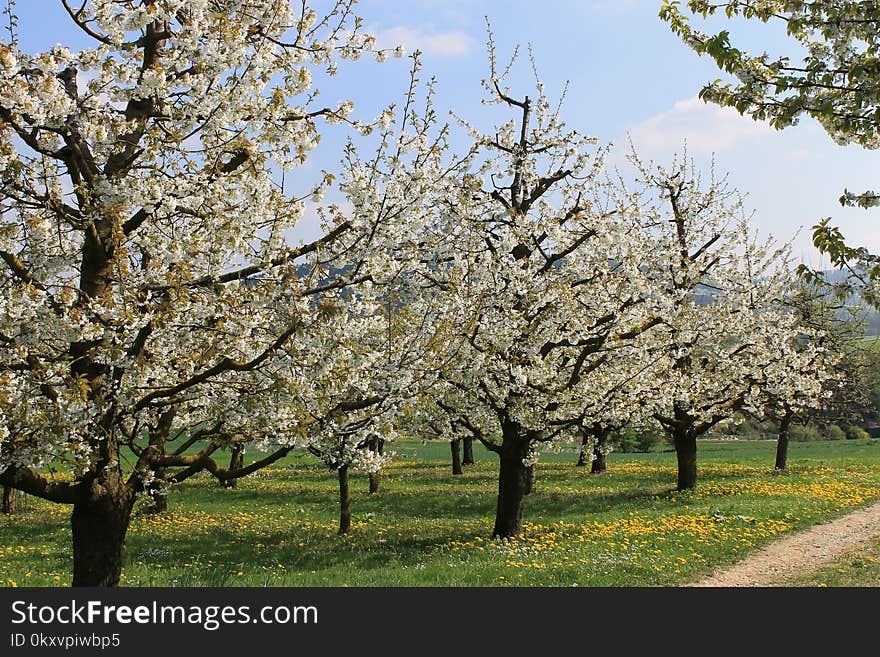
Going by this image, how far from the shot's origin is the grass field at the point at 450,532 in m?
12.7

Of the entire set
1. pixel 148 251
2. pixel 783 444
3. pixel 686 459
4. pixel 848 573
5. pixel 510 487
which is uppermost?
pixel 148 251

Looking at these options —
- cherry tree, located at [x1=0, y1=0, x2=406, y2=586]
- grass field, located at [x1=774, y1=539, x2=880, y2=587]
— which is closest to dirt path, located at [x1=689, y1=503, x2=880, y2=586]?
grass field, located at [x1=774, y1=539, x2=880, y2=587]

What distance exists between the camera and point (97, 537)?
8.35 metres

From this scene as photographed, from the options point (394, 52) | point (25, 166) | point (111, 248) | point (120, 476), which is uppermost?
point (394, 52)

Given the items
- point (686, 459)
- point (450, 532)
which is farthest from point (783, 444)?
point (450, 532)

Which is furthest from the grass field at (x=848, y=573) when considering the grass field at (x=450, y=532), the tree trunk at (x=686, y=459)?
the tree trunk at (x=686, y=459)

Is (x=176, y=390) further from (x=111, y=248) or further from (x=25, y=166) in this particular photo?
(x=25, y=166)

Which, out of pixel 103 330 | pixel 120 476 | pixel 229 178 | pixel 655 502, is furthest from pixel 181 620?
pixel 655 502

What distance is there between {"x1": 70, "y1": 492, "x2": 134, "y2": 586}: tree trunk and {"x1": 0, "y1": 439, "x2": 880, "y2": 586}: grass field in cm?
426

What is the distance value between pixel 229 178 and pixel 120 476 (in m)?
3.89

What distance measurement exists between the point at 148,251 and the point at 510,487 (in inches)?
433

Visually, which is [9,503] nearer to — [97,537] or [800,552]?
[97,537]

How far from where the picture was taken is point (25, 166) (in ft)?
24.2

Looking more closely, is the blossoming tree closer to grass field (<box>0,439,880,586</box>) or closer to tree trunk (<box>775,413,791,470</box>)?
grass field (<box>0,439,880,586</box>)
